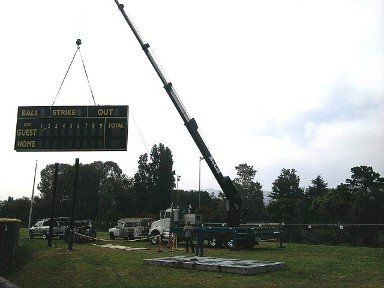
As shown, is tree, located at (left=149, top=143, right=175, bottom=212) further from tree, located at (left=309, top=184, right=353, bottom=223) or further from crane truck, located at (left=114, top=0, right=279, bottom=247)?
crane truck, located at (left=114, top=0, right=279, bottom=247)

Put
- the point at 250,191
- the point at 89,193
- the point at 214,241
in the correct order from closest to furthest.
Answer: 1. the point at 214,241
2. the point at 89,193
3. the point at 250,191

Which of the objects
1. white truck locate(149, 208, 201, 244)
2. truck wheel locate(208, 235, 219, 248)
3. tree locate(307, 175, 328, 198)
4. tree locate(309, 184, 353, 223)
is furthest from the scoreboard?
tree locate(307, 175, 328, 198)

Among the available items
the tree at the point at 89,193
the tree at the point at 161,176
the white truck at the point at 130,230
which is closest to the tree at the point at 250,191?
the tree at the point at 161,176

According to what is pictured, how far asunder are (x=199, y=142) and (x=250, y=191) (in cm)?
7421

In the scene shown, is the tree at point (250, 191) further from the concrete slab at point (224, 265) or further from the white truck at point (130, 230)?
the concrete slab at point (224, 265)

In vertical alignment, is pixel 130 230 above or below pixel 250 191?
below

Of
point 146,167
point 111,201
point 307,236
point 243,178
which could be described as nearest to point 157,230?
point 307,236

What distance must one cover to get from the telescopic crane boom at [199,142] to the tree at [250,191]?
191ft

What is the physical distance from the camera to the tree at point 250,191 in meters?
91.2

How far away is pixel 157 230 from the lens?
3306 cm

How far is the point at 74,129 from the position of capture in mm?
20891

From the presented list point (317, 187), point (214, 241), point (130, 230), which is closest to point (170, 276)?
point (214, 241)

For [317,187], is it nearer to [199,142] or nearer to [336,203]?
[336,203]

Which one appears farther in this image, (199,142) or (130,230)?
(130,230)
